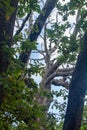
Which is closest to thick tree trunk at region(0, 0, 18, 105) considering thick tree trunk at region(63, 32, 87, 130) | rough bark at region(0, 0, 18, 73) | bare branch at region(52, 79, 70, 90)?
rough bark at region(0, 0, 18, 73)

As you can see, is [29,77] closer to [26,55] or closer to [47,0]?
[26,55]

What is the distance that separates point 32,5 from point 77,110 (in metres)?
3.13

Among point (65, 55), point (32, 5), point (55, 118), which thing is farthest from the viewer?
point (55, 118)

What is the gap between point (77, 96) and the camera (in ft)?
19.6

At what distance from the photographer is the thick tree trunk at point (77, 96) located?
585 cm

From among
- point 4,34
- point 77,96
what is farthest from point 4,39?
point 77,96

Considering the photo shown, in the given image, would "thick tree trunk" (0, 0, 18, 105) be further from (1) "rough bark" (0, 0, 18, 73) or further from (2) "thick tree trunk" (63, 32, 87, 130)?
(2) "thick tree trunk" (63, 32, 87, 130)

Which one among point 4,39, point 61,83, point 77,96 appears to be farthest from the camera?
point 61,83

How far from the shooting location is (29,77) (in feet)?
19.8

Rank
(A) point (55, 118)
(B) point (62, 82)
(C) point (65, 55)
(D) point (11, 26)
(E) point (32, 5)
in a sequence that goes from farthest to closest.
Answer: (B) point (62, 82) → (A) point (55, 118) → (C) point (65, 55) → (E) point (32, 5) → (D) point (11, 26)

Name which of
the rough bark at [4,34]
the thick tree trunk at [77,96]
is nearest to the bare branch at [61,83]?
the thick tree trunk at [77,96]

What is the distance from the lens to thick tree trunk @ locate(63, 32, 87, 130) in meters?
5.85

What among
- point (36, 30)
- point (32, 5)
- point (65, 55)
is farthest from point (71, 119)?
point (65, 55)

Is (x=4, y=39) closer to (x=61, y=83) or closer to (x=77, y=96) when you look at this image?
(x=77, y=96)
